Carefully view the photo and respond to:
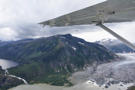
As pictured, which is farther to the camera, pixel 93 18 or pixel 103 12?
pixel 93 18

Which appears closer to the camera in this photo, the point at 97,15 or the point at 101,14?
the point at 101,14

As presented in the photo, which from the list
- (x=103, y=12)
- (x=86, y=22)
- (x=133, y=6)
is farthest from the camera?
(x=86, y=22)

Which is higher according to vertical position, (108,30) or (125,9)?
(125,9)

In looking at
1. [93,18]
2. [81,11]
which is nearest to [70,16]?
[81,11]

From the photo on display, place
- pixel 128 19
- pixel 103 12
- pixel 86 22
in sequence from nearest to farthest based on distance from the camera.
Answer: pixel 103 12
pixel 128 19
pixel 86 22

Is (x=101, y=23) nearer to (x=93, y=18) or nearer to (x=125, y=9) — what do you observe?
(x=93, y=18)
